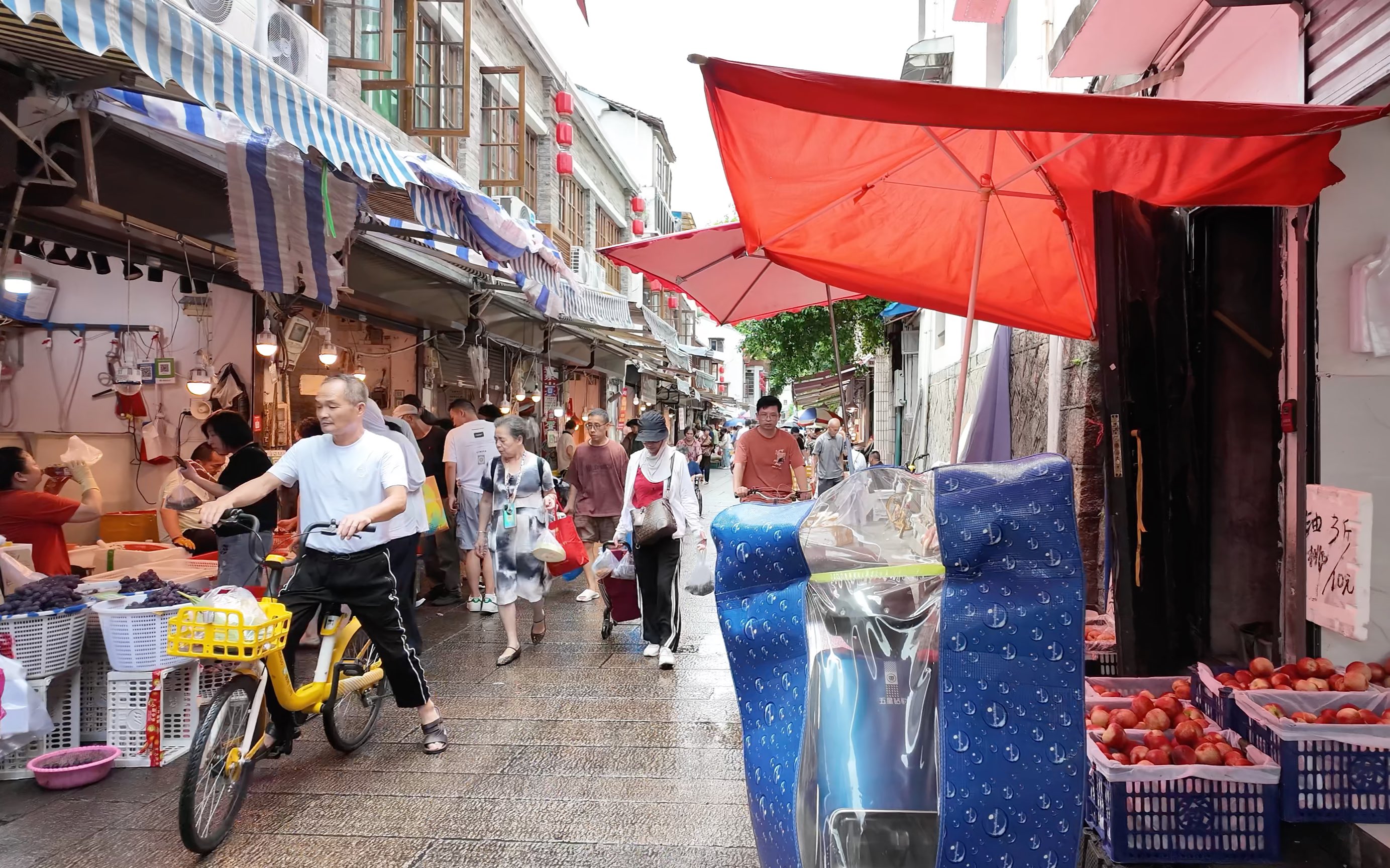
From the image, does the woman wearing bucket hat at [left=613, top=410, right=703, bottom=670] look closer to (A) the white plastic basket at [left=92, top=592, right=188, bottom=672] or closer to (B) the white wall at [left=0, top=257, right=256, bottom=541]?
(A) the white plastic basket at [left=92, top=592, right=188, bottom=672]

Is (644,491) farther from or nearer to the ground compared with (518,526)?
farther from the ground

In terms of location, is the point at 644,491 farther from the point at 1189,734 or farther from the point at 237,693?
the point at 1189,734

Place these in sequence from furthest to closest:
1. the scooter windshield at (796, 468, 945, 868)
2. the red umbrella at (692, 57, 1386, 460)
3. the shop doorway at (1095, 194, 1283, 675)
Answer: the shop doorway at (1095, 194, 1283, 675), the red umbrella at (692, 57, 1386, 460), the scooter windshield at (796, 468, 945, 868)

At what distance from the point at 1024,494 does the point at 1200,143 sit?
213 cm

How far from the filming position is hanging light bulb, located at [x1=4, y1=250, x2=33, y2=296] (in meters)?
7.16

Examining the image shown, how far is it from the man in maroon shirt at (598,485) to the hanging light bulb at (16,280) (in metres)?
4.63

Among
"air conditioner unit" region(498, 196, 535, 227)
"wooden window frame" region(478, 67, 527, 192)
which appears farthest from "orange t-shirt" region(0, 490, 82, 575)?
"wooden window frame" region(478, 67, 527, 192)

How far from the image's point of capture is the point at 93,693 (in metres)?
5.12

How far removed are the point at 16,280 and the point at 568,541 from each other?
473 centimetres

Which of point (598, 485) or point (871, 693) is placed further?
point (598, 485)

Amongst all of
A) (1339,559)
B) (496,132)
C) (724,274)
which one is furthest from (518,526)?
(496,132)

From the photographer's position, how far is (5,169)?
15.4ft

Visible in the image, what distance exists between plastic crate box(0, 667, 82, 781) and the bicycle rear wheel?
130 cm

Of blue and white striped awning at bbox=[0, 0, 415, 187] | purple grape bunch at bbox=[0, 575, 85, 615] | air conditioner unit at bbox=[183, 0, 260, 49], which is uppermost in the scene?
air conditioner unit at bbox=[183, 0, 260, 49]
